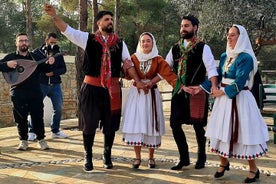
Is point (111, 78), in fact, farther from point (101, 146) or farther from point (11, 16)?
point (11, 16)

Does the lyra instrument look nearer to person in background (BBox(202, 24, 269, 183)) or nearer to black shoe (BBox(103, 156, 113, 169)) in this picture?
black shoe (BBox(103, 156, 113, 169))

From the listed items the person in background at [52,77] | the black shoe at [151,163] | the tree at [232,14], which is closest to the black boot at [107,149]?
the black shoe at [151,163]

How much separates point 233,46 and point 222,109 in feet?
2.08

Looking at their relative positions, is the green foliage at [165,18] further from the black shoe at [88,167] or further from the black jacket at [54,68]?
the black shoe at [88,167]

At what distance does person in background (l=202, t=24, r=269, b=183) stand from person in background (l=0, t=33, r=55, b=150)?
2451mm

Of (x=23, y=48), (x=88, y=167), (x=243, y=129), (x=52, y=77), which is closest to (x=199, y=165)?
(x=243, y=129)

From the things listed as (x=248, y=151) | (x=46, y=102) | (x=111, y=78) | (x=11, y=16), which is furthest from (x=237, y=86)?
(x=11, y=16)

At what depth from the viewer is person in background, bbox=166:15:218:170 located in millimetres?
4430

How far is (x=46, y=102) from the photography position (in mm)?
9070

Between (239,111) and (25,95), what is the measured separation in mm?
3064

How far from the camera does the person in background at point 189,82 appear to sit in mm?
4430

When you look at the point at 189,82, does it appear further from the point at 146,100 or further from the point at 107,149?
the point at 107,149

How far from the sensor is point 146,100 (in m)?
4.62

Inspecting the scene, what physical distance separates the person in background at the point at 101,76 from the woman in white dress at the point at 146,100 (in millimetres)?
128
